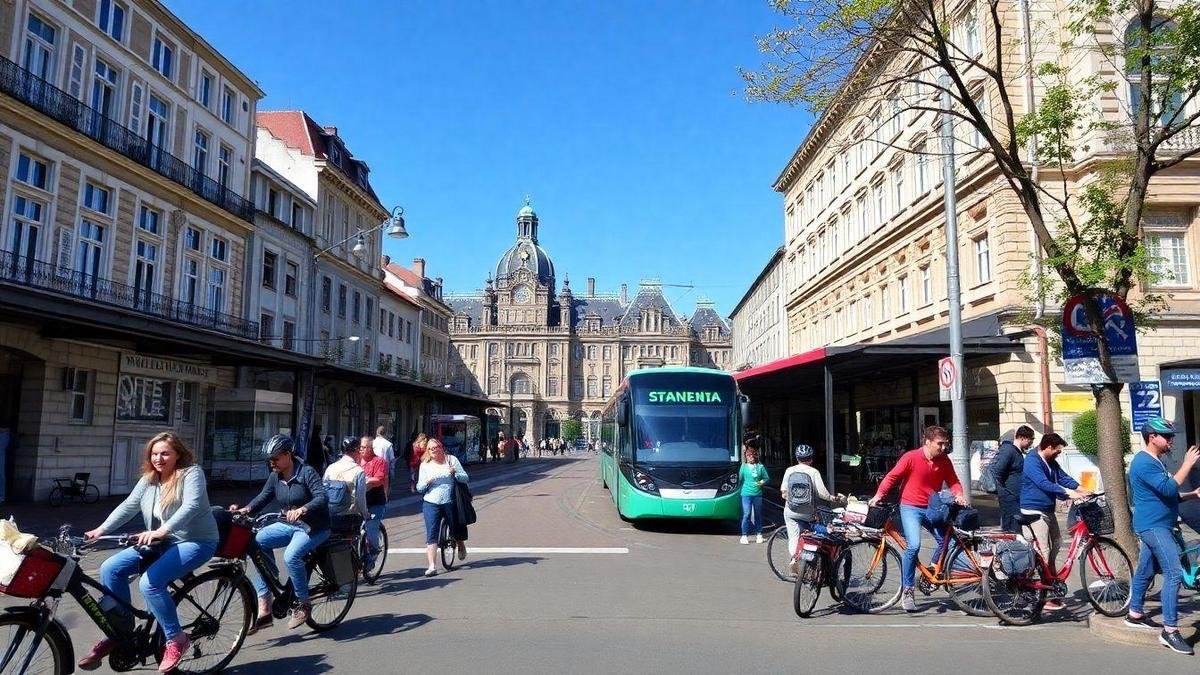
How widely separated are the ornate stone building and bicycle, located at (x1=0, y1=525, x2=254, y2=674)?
11276 centimetres

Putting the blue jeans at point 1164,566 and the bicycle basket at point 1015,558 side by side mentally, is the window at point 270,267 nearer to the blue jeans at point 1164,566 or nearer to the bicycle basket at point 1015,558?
the bicycle basket at point 1015,558

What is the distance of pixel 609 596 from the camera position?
29.2 ft

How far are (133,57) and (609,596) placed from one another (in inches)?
951

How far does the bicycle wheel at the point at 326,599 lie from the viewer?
7102 mm

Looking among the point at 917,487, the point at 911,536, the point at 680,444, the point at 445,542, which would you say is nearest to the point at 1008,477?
the point at 917,487

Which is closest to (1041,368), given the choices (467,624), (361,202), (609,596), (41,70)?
(609,596)

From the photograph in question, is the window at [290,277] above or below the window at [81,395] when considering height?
above

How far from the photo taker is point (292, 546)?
6.84m

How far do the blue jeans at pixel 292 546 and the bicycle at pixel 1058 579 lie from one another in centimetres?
610

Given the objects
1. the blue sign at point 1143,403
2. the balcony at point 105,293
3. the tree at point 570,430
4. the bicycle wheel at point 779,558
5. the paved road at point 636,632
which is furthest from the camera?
the tree at point 570,430

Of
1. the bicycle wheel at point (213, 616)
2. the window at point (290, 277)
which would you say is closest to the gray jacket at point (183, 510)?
the bicycle wheel at point (213, 616)

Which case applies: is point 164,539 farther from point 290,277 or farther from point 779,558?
point 290,277

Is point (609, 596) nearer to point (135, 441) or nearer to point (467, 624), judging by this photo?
point (467, 624)

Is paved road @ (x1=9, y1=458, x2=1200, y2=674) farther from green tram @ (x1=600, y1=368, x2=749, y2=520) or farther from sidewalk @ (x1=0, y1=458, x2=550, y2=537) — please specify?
sidewalk @ (x1=0, y1=458, x2=550, y2=537)
